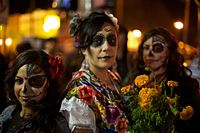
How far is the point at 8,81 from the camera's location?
3246 mm

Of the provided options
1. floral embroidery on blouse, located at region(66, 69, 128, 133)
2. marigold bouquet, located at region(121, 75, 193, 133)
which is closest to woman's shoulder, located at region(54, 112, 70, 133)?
floral embroidery on blouse, located at region(66, 69, 128, 133)

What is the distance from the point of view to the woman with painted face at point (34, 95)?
121 inches

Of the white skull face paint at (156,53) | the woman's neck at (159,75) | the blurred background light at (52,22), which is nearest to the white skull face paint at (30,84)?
the woman's neck at (159,75)

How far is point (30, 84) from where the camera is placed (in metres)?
3.16

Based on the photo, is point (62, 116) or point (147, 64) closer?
point (62, 116)

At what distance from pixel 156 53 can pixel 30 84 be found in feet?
4.73

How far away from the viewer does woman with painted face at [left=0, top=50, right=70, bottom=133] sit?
3084 mm

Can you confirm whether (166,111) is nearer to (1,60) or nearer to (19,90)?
(19,90)

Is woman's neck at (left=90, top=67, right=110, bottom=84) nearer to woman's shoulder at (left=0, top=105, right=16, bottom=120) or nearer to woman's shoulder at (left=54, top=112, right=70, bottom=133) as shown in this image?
woman's shoulder at (left=54, top=112, right=70, bottom=133)

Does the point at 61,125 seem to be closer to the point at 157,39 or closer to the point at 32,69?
the point at 32,69

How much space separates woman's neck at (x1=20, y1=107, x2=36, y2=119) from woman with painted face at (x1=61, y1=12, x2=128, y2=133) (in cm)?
21

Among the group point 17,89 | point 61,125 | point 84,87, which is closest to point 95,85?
point 84,87

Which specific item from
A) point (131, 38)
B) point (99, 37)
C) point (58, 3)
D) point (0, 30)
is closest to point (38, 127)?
point (99, 37)

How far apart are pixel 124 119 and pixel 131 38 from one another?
1290 centimetres
